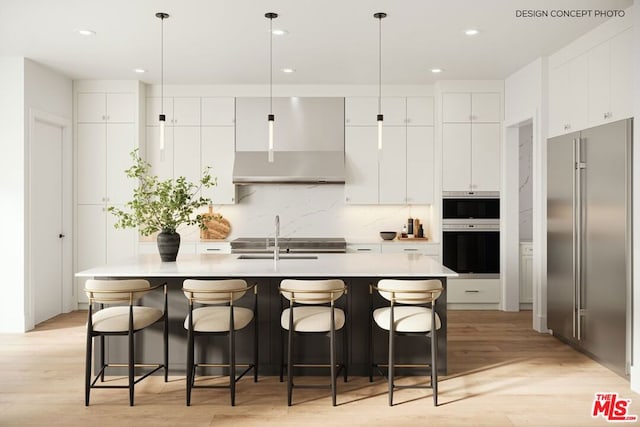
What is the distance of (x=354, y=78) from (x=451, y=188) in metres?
1.77

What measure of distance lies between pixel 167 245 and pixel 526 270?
4.32m

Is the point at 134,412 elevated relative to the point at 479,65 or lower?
lower

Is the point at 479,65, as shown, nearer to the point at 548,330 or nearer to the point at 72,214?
the point at 548,330

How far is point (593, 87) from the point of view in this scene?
4699 mm

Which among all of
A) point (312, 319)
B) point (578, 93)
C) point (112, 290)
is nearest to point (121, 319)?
point (112, 290)

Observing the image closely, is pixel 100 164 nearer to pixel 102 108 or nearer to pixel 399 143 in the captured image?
pixel 102 108

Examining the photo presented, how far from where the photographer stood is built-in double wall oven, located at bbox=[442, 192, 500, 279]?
677 centimetres

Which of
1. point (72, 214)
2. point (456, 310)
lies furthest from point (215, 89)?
point (456, 310)

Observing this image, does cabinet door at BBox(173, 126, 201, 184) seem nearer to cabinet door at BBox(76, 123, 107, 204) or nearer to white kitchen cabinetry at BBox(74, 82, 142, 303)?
white kitchen cabinetry at BBox(74, 82, 142, 303)

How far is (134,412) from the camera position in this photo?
11.8ft

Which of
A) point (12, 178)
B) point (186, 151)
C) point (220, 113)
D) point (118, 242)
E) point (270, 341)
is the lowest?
point (270, 341)

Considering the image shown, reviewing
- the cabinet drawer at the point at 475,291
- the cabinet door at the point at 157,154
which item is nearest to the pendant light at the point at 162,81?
the cabinet door at the point at 157,154

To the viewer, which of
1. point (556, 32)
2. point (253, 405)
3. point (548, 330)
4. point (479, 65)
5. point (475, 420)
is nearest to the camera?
point (475, 420)

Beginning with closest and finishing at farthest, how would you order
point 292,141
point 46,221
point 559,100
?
point 559,100
point 46,221
point 292,141
